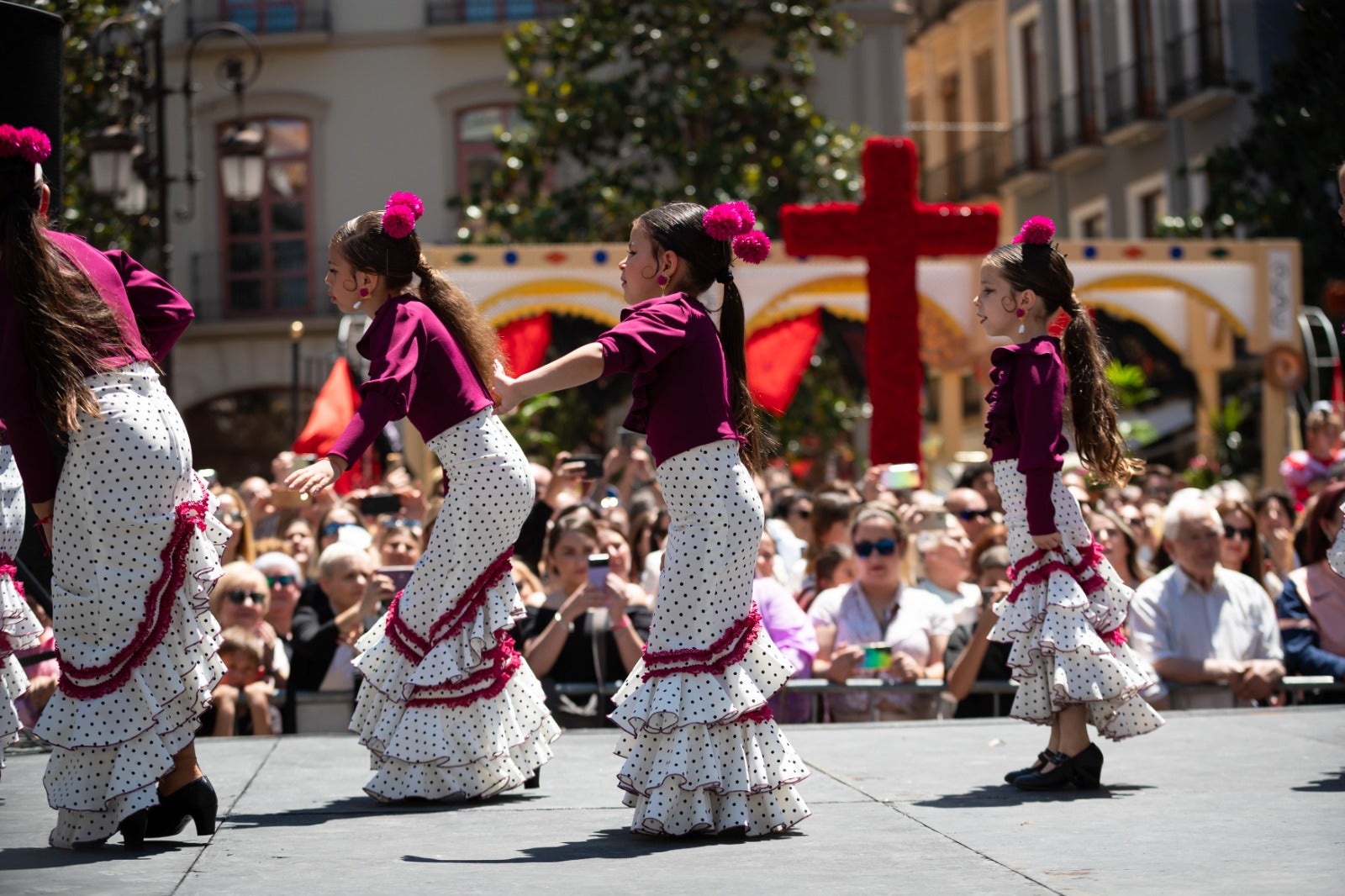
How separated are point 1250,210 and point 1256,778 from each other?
46.6ft

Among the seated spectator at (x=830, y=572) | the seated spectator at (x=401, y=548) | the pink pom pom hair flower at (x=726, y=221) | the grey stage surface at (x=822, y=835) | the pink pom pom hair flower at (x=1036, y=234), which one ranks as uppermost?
the pink pom pom hair flower at (x=1036, y=234)

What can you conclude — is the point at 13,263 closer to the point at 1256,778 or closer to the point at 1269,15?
the point at 1256,778

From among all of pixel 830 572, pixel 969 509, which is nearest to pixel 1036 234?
pixel 830 572

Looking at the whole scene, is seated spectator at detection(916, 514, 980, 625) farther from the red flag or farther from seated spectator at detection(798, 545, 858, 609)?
the red flag

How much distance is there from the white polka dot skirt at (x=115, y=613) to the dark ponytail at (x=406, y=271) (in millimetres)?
979

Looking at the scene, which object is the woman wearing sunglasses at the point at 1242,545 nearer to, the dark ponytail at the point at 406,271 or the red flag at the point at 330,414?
the dark ponytail at the point at 406,271

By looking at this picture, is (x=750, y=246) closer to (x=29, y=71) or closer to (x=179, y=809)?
(x=179, y=809)

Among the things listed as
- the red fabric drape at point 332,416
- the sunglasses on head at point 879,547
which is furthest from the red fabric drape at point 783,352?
the sunglasses on head at point 879,547

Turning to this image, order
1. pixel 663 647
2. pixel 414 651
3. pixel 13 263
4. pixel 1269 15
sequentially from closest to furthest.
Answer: pixel 13 263, pixel 663 647, pixel 414 651, pixel 1269 15

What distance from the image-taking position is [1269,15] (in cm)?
2095

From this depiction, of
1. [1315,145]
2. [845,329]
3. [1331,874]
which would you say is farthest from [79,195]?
[1331,874]

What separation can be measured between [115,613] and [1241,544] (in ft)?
20.3

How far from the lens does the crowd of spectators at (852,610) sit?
8.19 m

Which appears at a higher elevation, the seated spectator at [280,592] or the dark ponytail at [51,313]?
the dark ponytail at [51,313]
